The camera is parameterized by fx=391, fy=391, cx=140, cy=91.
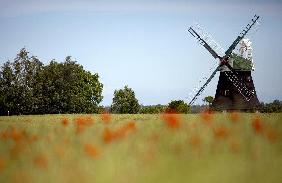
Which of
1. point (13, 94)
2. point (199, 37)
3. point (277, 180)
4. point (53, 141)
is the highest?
point (199, 37)

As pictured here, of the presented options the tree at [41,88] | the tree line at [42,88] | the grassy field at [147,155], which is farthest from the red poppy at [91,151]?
the tree at [41,88]

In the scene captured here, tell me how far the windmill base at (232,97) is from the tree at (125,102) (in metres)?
42.0

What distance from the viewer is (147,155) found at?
360 centimetres

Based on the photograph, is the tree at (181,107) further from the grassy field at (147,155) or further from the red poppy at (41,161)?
the red poppy at (41,161)

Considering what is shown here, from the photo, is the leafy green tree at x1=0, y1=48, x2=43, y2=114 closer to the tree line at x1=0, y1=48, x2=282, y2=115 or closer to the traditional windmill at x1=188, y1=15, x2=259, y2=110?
the tree line at x1=0, y1=48, x2=282, y2=115

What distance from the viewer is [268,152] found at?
379 cm

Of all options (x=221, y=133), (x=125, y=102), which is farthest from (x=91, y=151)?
(x=125, y=102)

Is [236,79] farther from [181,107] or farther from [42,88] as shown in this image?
[42,88]

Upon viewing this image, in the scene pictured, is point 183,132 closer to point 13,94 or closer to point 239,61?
point 239,61

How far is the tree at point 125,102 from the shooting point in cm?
7869

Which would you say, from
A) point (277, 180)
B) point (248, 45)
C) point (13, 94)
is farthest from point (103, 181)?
point (13, 94)

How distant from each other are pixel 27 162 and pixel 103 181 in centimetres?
98

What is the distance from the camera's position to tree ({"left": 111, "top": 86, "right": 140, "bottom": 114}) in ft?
258

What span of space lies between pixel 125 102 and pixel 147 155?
75233 mm
